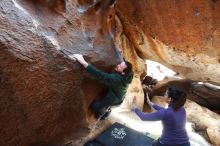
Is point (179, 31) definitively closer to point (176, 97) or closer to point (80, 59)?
point (176, 97)

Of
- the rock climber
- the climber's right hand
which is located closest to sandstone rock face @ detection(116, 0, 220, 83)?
the rock climber

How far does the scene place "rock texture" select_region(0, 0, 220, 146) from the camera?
341 cm

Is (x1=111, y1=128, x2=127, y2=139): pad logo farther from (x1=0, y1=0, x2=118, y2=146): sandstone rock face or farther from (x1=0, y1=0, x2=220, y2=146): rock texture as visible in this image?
(x1=0, y1=0, x2=118, y2=146): sandstone rock face

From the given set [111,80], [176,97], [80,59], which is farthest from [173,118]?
[80,59]

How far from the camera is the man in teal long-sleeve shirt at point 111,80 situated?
3734 mm

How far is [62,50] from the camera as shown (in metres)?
3.66

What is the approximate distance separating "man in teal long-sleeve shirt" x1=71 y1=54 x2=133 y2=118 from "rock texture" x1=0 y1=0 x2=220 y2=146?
0.12 metres

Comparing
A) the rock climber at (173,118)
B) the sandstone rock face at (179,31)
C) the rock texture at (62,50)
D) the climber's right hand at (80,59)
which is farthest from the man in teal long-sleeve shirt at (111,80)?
the sandstone rock face at (179,31)

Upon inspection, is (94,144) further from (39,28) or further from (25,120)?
(39,28)

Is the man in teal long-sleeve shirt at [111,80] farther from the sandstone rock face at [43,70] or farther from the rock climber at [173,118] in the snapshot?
the rock climber at [173,118]

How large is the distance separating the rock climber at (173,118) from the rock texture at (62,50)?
37.9 inches

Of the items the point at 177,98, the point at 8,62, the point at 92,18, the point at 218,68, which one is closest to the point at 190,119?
the point at 218,68

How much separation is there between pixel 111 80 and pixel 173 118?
100 centimetres

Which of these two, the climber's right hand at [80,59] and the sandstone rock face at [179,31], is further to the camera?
the sandstone rock face at [179,31]
